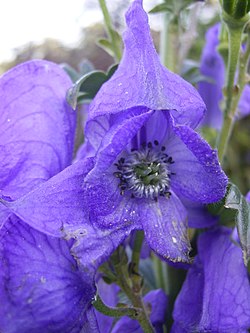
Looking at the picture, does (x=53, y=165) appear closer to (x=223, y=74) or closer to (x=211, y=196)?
(x=211, y=196)

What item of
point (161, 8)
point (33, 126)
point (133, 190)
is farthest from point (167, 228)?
point (161, 8)

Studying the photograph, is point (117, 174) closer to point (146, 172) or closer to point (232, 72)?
point (146, 172)

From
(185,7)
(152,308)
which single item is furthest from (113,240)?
(185,7)

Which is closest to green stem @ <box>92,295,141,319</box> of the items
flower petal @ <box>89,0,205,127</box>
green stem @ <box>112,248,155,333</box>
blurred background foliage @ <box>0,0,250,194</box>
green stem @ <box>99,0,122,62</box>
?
green stem @ <box>112,248,155,333</box>

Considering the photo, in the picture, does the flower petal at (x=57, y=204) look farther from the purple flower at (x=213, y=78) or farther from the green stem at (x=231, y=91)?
the purple flower at (x=213, y=78)

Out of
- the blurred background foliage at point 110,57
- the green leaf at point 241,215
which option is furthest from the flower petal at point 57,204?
the blurred background foliage at point 110,57

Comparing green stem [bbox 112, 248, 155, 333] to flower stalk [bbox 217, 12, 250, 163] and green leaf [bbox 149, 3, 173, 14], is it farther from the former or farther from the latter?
green leaf [bbox 149, 3, 173, 14]
